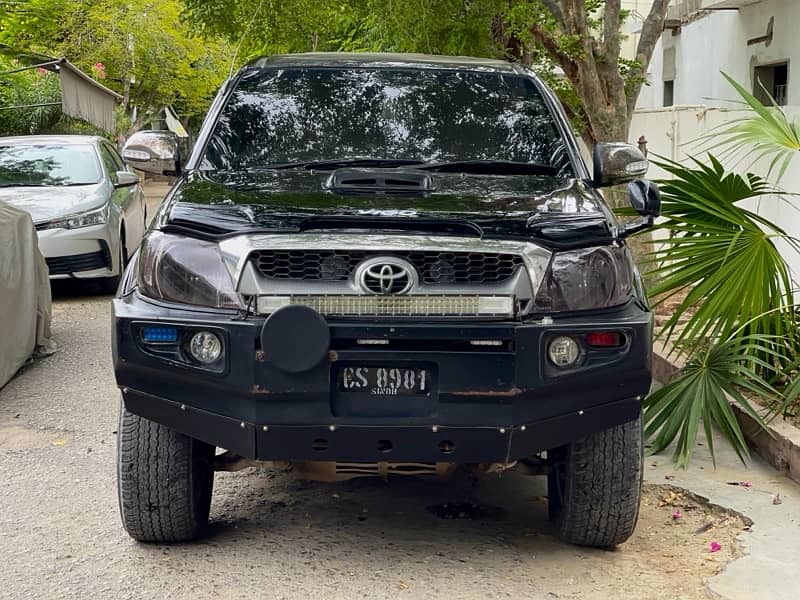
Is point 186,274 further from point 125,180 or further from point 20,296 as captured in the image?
point 125,180

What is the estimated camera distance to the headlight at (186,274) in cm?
376

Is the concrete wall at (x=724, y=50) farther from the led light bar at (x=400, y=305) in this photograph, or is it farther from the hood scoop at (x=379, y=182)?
the led light bar at (x=400, y=305)

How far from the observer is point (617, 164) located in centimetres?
501

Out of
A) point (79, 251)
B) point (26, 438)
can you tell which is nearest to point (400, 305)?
point (26, 438)

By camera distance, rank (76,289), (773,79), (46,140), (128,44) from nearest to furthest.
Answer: (76,289) < (46,140) < (773,79) < (128,44)

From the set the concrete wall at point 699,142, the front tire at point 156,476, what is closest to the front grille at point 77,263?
the concrete wall at point 699,142

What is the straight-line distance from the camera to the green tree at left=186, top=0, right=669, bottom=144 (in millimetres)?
10555

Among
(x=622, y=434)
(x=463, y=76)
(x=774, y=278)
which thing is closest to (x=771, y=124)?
(x=774, y=278)

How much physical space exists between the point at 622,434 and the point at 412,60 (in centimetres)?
234

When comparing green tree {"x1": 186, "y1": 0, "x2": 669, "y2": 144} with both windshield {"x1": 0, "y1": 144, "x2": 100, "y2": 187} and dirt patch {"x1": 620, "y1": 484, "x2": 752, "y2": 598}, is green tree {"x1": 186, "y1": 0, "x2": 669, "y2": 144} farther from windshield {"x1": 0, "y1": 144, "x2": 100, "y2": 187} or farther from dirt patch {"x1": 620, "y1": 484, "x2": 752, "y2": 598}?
dirt patch {"x1": 620, "y1": 484, "x2": 752, "y2": 598}

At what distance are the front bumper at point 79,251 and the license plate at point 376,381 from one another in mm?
7380

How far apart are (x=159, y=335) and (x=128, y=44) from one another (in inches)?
1097

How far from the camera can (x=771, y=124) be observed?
594 cm

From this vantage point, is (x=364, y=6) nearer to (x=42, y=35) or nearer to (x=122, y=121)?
(x=42, y=35)
